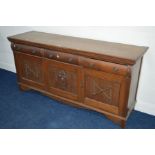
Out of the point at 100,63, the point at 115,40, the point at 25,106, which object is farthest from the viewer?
the point at 25,106

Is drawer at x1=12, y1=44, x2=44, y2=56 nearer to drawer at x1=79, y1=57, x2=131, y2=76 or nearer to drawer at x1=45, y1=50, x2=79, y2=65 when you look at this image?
drawer at x1=45, y1=50, x2=79, y2=65

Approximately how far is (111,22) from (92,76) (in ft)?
2.09

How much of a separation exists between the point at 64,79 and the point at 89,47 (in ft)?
1.57

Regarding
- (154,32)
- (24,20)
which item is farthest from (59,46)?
(154,32)

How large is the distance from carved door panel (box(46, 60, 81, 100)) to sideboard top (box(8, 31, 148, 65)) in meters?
0.20

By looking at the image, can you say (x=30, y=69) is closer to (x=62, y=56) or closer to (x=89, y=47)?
(x=62, y=56)

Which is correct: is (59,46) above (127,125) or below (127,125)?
above

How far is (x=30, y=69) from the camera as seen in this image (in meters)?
2.48

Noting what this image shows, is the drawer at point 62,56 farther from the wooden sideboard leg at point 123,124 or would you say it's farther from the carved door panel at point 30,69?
the wooden sideboard leg at point 123,124

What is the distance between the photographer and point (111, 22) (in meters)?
2.09

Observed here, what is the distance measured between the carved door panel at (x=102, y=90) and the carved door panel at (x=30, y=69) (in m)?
0.65


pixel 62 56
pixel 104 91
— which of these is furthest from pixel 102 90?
pixel 62 56

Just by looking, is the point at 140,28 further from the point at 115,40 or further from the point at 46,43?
the point at 46,43

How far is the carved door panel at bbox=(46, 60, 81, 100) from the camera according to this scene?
2.10 meters
